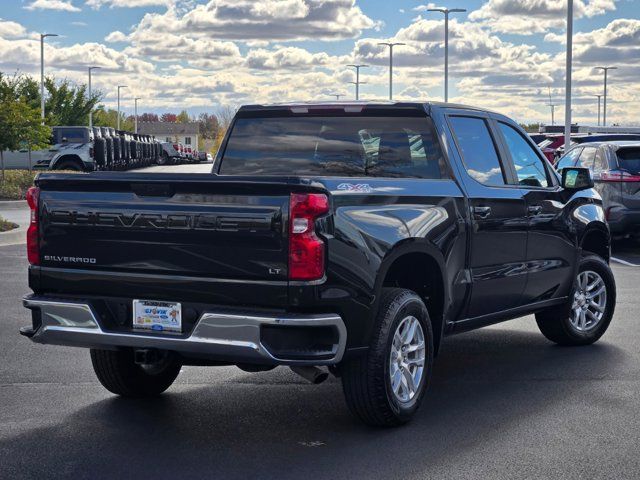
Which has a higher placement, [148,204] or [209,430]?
[148,204]

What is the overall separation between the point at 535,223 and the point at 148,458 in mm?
3779

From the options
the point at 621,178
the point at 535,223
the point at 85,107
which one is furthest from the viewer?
the point at 85,107

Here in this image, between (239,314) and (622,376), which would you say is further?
(622,376)

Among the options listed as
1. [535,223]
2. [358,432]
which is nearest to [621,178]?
[535,223]

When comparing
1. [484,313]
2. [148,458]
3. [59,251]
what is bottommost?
[148,458]

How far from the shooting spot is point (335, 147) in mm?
7945

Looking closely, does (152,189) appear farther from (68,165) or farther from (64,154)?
(68,165)

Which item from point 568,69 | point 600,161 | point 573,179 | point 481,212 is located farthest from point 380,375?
point 568,69

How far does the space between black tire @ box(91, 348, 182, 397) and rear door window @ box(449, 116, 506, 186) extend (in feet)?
7.73

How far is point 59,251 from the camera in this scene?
22.0ft

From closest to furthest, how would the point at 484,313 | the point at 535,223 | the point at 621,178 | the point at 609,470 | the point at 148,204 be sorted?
the point at 609,470, the point at 148,204, the point at 484,313, the point at 535,223, the point at 621,178

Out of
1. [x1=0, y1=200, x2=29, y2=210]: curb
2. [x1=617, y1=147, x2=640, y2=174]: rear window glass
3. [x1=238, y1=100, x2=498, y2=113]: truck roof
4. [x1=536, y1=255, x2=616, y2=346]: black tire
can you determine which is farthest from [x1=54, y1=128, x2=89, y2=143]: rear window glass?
[x1=238, y1=100, x2=498, y2=113]: truck roof

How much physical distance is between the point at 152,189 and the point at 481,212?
2458mm

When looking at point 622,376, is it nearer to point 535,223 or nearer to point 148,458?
point 535,223
